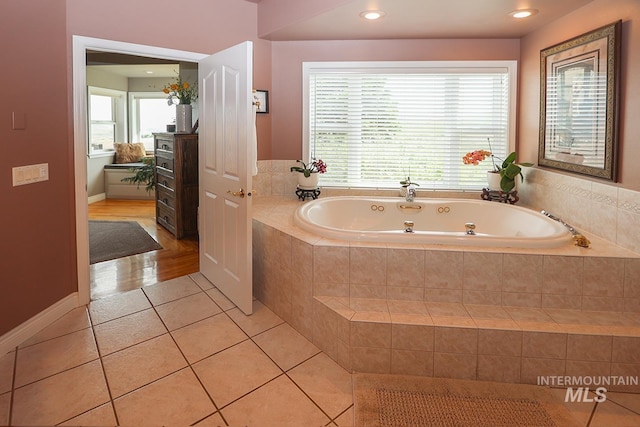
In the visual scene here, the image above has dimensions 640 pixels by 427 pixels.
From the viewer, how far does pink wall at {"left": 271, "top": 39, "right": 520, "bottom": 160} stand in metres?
3.73

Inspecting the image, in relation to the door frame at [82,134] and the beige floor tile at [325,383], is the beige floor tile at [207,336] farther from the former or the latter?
the door frame at [82,134]

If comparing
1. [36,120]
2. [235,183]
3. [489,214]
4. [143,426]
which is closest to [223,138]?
[235,183]

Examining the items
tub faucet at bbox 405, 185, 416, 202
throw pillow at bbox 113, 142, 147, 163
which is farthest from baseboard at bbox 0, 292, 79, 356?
throw pillow at bbox 113, 142, 147, 163

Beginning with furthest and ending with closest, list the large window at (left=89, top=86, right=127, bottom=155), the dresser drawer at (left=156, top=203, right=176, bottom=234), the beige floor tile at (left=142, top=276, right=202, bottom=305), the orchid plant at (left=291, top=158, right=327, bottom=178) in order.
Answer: the large window at (left=89, top=86, right=127, bottom=155) → the dresser drawer at (left=156, top=203, right=176, bottom=234) → the orchid plant at (left=291, top=158, right=327, bottom=178) → the beige floor tile at (left=142, top=276, right=202, bottom=305)

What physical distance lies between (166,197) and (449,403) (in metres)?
4.13

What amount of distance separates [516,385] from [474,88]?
268 centimetres

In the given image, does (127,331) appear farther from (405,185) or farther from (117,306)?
(405,185)

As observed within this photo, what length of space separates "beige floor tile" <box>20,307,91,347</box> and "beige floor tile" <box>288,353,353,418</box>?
1531 mm

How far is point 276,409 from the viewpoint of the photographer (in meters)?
1.95

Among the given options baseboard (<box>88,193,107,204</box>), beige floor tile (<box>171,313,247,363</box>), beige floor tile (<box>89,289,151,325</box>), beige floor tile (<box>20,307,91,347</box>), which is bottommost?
beige floor tile (<box>171,313,247,363</box>)

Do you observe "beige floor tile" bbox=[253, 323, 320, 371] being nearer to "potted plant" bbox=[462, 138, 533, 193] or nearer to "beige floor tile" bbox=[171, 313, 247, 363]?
"beige floor tile" bbox=[171, 313, 247, 363]

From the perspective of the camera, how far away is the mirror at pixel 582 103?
2.58 metres

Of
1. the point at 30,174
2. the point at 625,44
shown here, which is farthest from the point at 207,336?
the point at 625,44

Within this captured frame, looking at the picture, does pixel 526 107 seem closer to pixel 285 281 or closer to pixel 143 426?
pixel 285 281
